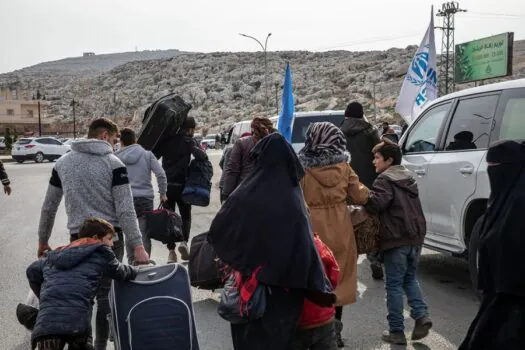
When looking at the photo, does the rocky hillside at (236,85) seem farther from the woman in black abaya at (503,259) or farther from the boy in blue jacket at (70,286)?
the woman in black abaya at (503,259)

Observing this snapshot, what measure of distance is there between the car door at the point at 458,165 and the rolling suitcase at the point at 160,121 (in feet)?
9.66

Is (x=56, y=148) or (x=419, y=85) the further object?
(x=56, y=148)

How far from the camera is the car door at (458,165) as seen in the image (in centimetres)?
593

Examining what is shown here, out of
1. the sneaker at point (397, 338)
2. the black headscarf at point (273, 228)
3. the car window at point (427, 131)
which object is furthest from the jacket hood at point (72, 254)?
the car window at point (427, 131)

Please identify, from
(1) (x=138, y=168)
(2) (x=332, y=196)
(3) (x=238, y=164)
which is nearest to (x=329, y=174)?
(2) (x=332, y=196)

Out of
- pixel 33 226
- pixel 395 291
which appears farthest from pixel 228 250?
pixel 33 226

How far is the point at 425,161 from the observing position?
6.82m

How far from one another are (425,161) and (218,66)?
124334mm

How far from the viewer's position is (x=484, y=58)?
53.3m

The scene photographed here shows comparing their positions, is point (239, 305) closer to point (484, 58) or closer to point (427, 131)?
point (427, 131)

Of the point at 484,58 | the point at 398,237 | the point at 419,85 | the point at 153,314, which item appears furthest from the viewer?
the point at 484,58

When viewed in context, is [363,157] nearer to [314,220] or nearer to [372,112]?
[314,220]

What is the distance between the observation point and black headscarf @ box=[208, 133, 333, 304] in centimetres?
303

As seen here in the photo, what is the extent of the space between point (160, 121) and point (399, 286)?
363cm
